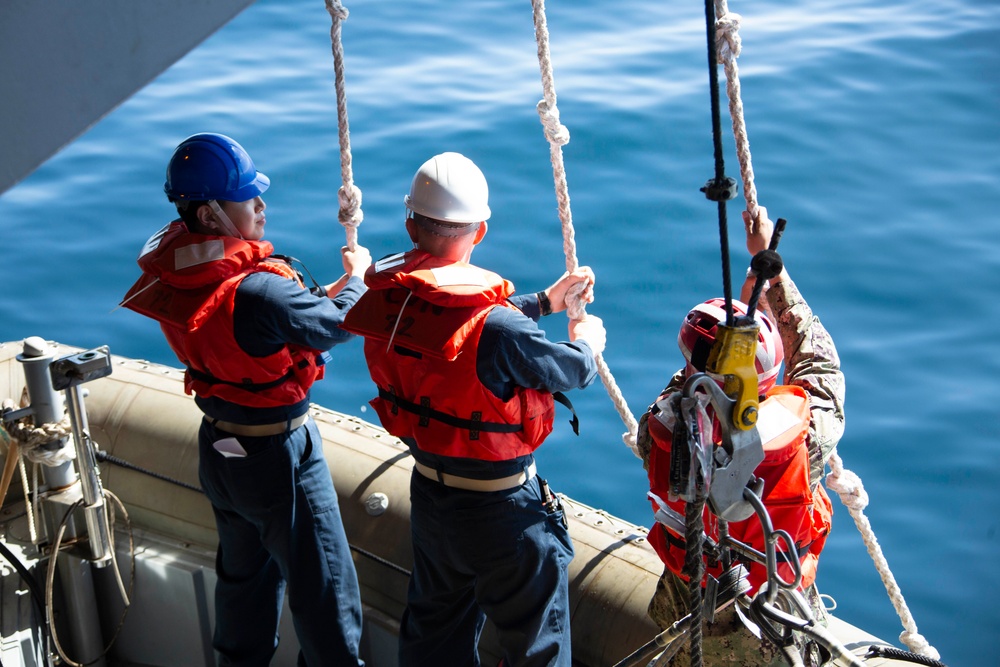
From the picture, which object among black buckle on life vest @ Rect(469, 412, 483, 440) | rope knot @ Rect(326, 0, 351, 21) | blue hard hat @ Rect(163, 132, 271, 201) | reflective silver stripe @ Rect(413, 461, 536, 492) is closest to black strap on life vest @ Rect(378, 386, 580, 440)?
black buckle on life vest @ Rect(469, 412, 483, 440)

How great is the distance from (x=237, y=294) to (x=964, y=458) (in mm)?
4009

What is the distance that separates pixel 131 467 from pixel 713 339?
2372 mm

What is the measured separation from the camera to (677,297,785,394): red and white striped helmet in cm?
187

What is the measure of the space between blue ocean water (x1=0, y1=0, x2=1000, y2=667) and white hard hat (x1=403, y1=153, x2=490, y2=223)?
3.25 meters

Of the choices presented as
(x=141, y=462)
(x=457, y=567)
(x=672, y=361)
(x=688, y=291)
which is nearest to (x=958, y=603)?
(x=672, y=361)

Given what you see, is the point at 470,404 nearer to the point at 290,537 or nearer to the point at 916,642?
the point at 290,537

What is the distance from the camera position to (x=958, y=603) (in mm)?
4617

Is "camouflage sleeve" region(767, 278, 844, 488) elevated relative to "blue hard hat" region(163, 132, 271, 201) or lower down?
lower down

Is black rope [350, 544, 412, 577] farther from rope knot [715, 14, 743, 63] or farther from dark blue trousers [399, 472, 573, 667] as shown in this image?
rope knot [715, 14, 743, 63]

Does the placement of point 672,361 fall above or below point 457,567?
below

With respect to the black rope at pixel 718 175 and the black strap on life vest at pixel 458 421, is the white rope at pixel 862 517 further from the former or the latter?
the black rope at pixel 718 175

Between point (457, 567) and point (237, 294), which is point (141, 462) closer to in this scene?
point (237, 294)

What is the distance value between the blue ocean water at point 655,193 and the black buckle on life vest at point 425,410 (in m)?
3.10

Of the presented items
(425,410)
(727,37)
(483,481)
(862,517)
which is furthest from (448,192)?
(862,517)
